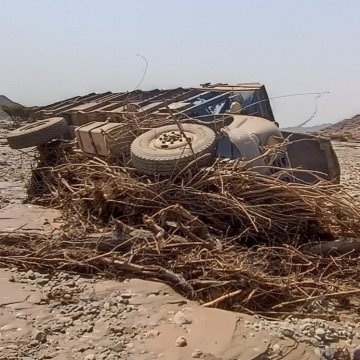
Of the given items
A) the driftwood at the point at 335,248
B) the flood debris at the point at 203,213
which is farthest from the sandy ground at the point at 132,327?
the driftwood at the point at 335,248

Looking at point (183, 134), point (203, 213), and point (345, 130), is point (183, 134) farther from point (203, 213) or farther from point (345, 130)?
point (345, 130)

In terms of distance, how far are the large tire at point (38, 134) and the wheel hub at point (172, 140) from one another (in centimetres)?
190

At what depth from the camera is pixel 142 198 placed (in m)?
6.50

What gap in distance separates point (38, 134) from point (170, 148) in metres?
2.20

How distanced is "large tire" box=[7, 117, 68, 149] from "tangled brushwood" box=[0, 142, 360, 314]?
53.0 inches

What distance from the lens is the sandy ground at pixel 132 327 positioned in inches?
167

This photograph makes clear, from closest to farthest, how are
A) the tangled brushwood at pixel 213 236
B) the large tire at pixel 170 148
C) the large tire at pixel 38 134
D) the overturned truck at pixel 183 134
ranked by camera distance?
1. the tangled brushwood at pixel 213 236
2. the large tire at pixel 170 148
3. the overturned truck at pixel 183 134
4. the large tire at pixel 38 134

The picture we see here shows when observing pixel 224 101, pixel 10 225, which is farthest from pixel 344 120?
pixel 10 225

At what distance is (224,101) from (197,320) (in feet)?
16.2

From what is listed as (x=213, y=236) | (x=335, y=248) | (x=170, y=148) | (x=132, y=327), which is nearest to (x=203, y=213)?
(x=213, y=236)

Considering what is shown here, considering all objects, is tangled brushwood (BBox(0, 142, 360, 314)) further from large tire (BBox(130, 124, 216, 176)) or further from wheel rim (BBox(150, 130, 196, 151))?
wheel rim (BBox(150, 130, 196, 151))

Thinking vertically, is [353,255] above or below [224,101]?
below

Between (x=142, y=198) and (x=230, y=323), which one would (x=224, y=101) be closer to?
(x=142, y=198)

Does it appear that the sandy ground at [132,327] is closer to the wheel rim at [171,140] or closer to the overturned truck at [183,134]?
the overturned truck at [183,134]
